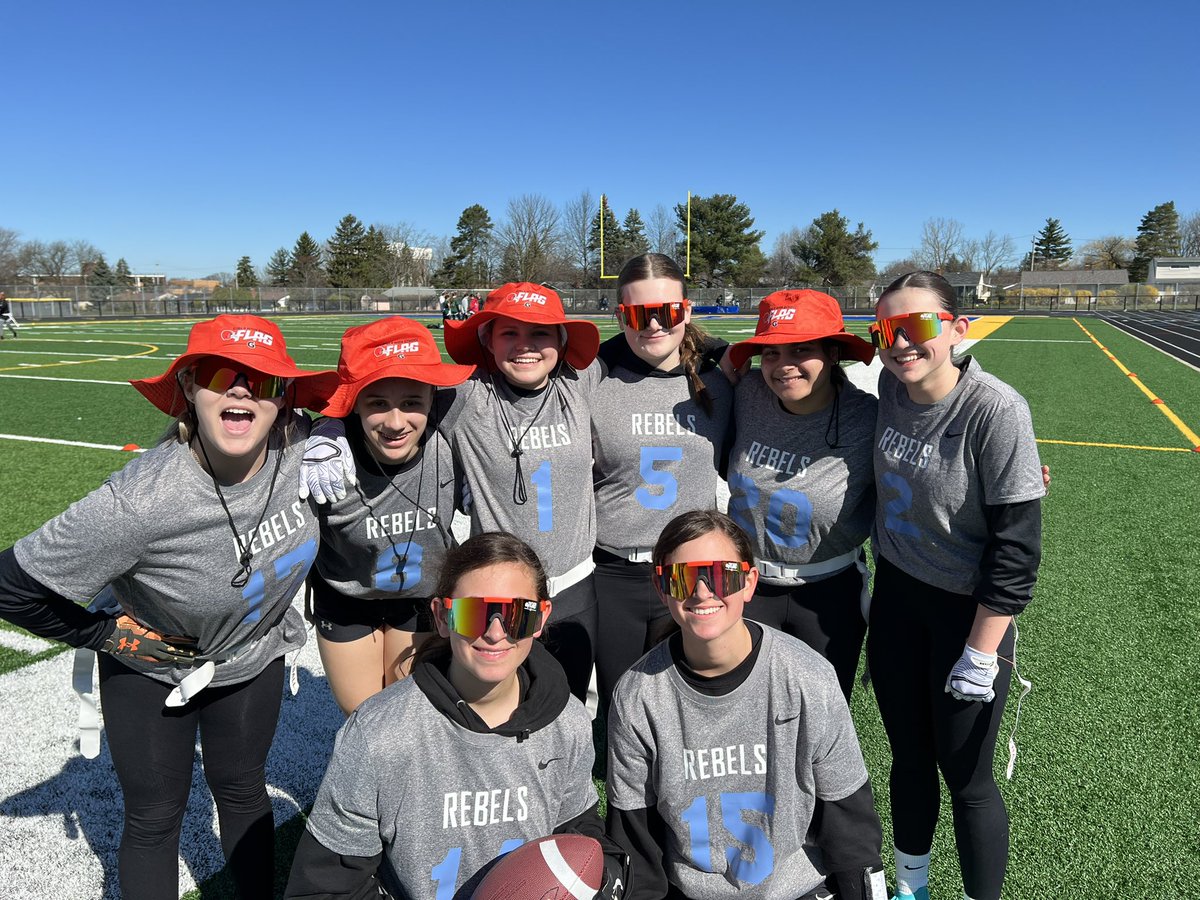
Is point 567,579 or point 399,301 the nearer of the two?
point 567,579

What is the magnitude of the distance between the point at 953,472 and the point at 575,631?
1.36 meters

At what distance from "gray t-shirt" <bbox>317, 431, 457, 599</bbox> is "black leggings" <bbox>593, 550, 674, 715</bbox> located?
0.63 metres

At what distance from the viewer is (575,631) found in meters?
2.82

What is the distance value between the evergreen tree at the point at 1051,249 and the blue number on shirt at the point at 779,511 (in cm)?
10579

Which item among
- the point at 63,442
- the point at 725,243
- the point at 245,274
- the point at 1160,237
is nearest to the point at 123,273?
the point at 245,274

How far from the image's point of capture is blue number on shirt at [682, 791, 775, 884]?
6.80 feet

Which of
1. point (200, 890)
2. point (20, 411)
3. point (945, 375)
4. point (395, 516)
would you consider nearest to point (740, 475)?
point (945, 375)

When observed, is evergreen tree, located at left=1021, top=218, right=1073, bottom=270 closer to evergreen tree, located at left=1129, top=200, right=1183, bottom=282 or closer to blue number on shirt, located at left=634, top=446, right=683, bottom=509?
evergreen tree, located at left=1129, top=200, right=1183, bottom=282

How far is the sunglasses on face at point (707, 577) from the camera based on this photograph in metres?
2.07

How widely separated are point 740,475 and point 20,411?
1249 centimetres

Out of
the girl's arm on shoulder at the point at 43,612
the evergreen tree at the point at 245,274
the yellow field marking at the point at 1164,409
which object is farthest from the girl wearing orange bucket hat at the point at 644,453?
the evergreen tree at the point at 245,274

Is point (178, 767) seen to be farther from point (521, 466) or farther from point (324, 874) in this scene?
point (521, 466)

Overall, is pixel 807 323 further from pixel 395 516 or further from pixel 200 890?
pixel 200 890

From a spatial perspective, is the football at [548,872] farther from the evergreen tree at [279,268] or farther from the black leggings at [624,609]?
the evergreen tree at [279,268]
